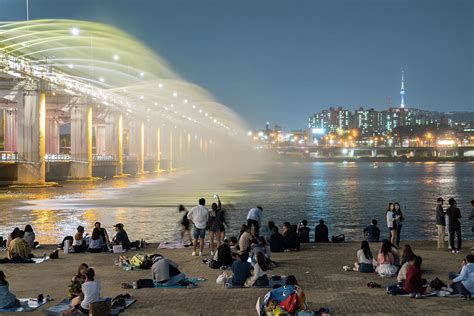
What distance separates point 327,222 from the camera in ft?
135

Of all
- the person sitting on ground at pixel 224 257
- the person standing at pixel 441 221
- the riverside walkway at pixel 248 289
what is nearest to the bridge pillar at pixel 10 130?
the riverside walkway at pixel 248 289

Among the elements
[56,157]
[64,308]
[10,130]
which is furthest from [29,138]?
[64,308]

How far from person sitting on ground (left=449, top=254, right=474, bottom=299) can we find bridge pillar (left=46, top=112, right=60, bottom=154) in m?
99.2

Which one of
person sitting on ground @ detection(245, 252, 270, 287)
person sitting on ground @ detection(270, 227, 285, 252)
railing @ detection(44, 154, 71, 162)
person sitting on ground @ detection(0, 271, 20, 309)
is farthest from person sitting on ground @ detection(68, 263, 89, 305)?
railing @ detection(44, 154, 71, 162)

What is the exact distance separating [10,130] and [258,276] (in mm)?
88585

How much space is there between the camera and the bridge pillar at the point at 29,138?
72125 mm

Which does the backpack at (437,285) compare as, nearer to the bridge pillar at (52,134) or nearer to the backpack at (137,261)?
the backpack at (137,261)

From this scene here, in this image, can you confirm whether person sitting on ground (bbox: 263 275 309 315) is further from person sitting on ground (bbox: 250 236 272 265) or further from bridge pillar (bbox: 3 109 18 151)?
bridge pillar (bbox: 3 109 18 151)

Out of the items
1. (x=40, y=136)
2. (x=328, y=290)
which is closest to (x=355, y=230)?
(x=328, y=290)

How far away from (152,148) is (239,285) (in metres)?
150

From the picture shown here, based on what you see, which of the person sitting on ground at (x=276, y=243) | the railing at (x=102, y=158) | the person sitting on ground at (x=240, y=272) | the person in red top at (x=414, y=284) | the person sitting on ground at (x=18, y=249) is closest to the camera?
the person in red top at (x=414, y=284)

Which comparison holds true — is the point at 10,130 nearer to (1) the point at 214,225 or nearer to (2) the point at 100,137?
(2) the point at 100,137

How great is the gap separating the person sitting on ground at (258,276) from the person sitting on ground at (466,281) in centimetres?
440

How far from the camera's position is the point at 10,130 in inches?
3804
